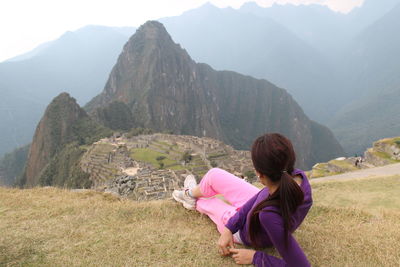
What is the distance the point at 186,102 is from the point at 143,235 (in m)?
123

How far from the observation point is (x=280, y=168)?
6.09 ft

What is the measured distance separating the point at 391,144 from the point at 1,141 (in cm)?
15663

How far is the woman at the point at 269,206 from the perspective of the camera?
183cm

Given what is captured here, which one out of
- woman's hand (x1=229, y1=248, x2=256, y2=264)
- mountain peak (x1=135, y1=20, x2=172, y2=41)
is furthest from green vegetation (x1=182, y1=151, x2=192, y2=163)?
mountain peak (x1=135, y1=20, x2=172, y2=41)

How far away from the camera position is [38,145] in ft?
219

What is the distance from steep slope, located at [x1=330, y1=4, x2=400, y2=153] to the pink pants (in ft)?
352

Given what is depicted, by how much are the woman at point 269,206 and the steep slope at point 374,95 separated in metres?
107

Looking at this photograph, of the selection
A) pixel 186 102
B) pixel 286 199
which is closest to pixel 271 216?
pixel 286 199

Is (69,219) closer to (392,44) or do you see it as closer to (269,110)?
(269,110)

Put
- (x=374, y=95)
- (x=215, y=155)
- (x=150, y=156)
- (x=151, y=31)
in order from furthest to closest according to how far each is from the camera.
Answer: (x=374, y=95)
(x=151, y=31)
(x=215, y=155)
(x=150, y=156)

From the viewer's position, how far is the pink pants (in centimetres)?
302

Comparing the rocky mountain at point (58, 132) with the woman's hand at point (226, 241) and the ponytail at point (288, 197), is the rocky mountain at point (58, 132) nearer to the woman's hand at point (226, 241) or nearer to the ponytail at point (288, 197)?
the woman's hand at point (226, 241)

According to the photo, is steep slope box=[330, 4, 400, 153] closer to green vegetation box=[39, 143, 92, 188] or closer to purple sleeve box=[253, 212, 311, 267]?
green vegetation box=[39, 143, 92, 188]

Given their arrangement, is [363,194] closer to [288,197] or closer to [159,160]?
[288,197]
